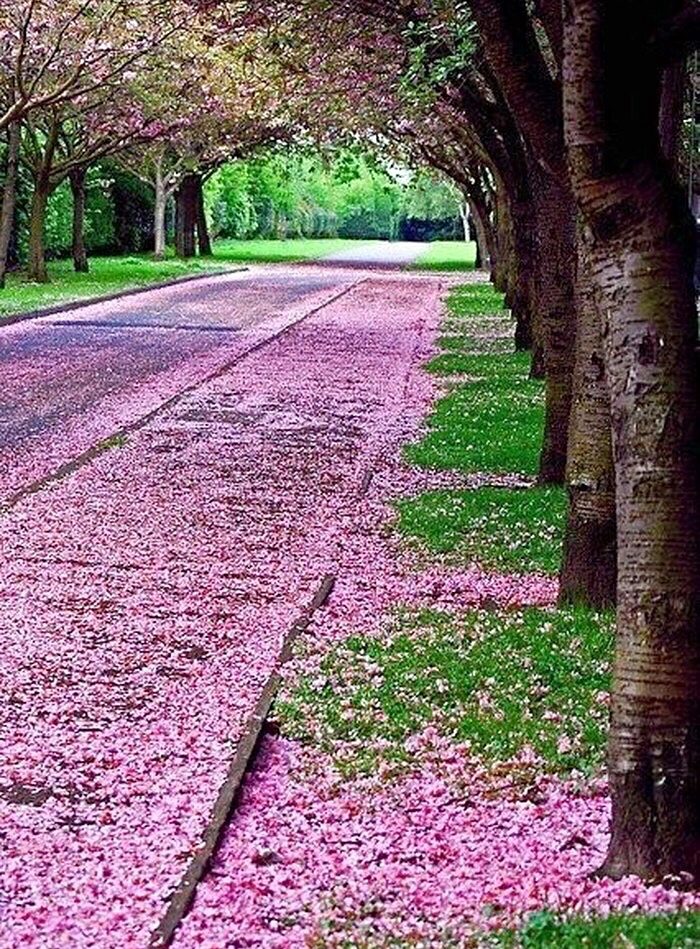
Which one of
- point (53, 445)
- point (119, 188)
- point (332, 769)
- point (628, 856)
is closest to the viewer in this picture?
point (628, 856)

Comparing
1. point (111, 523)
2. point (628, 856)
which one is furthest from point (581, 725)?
point (111, 523)

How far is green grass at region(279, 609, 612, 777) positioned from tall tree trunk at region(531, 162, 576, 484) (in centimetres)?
397

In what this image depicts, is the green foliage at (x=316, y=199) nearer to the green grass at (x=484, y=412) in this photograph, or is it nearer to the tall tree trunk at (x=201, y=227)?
the tall tree trunk at (x=201, y=227)

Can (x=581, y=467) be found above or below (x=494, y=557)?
above

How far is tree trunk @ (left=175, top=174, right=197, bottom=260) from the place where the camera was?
6419cm

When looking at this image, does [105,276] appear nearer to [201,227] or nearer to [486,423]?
[201,227]

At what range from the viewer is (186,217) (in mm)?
64562

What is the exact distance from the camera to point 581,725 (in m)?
6.79

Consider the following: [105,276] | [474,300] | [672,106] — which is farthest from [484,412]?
[105,276]

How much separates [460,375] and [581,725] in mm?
15985

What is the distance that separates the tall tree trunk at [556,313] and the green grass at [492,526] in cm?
38

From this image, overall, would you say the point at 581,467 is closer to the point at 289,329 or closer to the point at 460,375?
the point at 460,375

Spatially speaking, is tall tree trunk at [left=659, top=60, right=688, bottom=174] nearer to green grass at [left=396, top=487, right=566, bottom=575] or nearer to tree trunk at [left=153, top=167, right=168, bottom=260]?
green grass at [left=396, top=487, right=566, bottom=575]

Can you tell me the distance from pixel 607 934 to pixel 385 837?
4.59ft
